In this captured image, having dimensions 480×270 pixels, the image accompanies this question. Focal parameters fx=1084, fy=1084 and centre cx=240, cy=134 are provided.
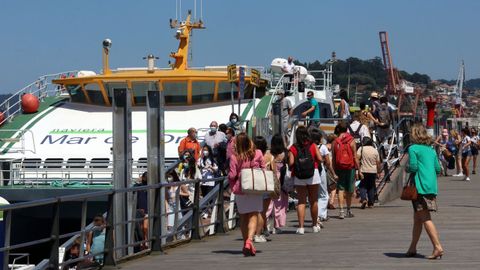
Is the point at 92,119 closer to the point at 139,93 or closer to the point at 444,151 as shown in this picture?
the point at 139,93

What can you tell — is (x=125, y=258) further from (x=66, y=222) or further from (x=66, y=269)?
(x=66, y=222)

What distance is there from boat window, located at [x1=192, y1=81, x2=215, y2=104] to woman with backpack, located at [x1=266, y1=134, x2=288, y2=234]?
1426cm

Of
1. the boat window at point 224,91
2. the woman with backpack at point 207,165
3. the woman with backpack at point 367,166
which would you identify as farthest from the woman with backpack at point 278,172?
the boat window at point 224,91

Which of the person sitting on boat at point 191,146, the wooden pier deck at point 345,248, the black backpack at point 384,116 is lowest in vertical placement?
the wooden pier deck at point 345,248

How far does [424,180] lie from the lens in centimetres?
1210

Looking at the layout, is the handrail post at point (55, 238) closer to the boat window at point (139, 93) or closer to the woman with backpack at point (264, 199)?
the woman with backpack at point (264, 199)

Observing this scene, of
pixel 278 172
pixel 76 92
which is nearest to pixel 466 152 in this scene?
pixel 76 92

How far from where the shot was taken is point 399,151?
88.6 ft

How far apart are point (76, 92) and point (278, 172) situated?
16797 millimetres

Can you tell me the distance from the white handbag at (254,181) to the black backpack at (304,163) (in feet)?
7.69

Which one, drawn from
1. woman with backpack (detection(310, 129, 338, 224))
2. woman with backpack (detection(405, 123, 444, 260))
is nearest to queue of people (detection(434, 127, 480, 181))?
woman with backpack (detection(310, 129, 338, 224))

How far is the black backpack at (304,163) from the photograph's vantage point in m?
15.3

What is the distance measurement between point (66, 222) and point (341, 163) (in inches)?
333

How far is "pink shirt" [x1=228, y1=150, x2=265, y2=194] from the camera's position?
13125mm
